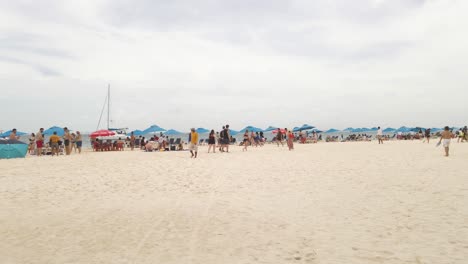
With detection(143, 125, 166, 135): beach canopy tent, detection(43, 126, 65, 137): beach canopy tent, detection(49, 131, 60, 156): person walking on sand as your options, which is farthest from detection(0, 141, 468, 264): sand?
detection(143, 125, 166, 135): beach canopy tent

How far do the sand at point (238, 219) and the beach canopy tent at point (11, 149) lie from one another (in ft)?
32.3

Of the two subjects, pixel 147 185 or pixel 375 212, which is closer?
pixel 375 212

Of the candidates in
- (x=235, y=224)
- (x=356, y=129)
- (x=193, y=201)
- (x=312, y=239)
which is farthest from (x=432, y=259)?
(x=356, y=129)

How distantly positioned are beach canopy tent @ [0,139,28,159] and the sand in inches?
388

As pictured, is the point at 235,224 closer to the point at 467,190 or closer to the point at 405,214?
the point at 405,214

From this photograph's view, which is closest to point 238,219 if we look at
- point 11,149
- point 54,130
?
point 11,149

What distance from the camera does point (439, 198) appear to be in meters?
6.62

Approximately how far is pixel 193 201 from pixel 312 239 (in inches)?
114

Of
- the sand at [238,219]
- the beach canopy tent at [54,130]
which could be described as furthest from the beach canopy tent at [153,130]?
the sand at [238,219]

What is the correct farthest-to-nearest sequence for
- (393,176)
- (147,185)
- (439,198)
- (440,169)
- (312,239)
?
(440,169)
(393,176)
(147,185)
(439,198)
(312,239)

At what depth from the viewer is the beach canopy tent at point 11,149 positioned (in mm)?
17391

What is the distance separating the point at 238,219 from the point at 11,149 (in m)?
16.6

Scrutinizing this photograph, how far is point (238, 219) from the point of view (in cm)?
546

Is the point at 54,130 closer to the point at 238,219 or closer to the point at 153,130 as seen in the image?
the point at 153,130
